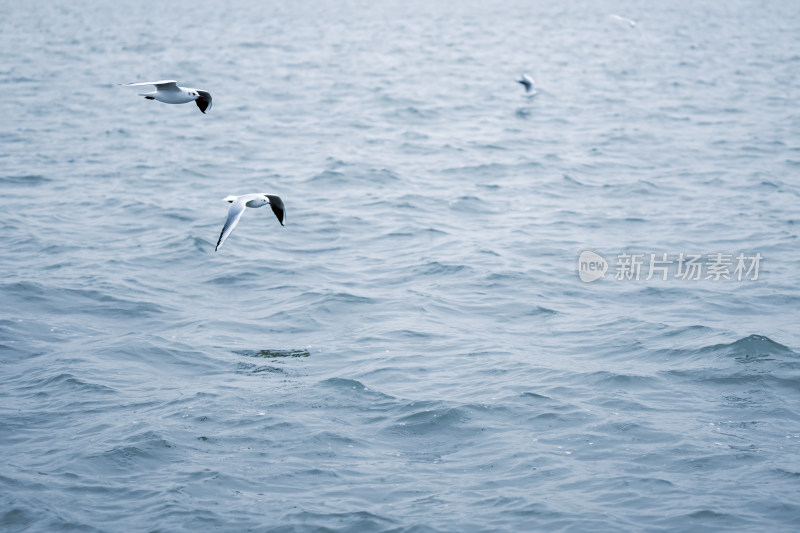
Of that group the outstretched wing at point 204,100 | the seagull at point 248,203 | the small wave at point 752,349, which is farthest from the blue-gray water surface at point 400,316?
the outstretched wing at point 204,100

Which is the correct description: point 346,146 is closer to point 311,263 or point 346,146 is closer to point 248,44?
point 311,263

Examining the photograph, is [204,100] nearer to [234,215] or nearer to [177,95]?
[177,95]

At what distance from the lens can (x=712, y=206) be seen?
878 inches

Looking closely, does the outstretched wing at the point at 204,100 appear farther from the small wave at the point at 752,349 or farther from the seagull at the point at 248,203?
the small wave at the point at 752,349

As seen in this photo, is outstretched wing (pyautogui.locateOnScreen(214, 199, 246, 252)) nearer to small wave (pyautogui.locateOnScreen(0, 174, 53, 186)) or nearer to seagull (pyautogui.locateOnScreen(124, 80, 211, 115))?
seagull (pyautogui.locateOnScreen(124, 80, 211, 115))

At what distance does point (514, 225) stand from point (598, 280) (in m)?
3.78

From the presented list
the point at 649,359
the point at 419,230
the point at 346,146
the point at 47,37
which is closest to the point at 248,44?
the point at 47,37

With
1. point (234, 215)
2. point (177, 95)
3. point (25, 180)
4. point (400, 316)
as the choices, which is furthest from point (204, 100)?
point (25, 180)

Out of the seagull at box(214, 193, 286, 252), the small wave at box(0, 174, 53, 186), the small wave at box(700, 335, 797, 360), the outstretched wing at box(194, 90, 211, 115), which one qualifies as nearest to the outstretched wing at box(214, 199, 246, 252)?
the seagull at box(214, 193, 286, 252)

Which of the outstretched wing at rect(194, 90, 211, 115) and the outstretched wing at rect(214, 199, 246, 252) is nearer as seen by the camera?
the outstretched wing at rect(214, 199, 246, 252)

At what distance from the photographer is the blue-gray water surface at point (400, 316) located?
36.5ft

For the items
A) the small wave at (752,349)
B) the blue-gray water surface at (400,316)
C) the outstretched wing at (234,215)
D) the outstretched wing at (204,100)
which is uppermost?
the outstretched wing at (204,100)

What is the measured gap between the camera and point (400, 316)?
16.2 meters

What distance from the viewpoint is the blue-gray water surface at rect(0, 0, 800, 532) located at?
36.5 ft
